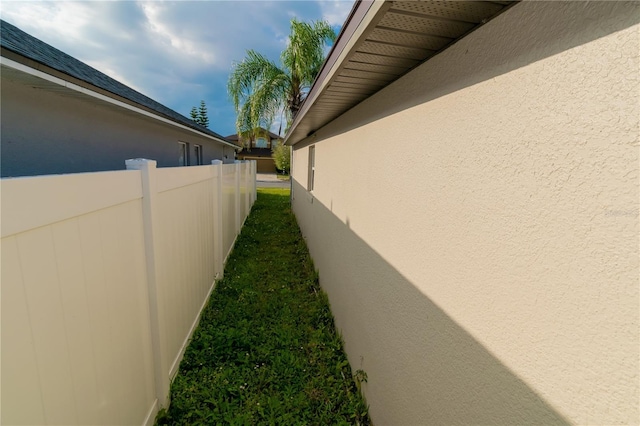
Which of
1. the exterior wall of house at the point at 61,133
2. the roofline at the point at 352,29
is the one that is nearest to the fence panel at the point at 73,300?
the roofline at the point at 352,29

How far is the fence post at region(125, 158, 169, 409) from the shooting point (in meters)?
2.26

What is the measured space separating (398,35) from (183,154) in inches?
484

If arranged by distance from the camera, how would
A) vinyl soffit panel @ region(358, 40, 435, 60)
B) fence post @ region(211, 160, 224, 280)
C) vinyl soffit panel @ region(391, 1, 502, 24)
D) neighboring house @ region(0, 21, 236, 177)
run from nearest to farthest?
vinyl soffit panel @ region(391, 1, 502, 24) → vinyl soffit panel @ region(358, 40, 435, 60) → neighboring house @ region(0, 21, 236, 177) → fence post @ region(211, 160, 224, 280)

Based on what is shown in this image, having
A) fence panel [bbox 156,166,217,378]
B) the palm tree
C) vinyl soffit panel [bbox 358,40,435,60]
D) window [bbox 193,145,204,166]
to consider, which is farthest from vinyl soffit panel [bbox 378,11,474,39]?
the palm tree

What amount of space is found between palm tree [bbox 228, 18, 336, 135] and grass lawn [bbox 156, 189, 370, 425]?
45.2ft

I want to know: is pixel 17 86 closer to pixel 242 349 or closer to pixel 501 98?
pixel 242 349

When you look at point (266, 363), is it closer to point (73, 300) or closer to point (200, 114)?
point (73, 300)

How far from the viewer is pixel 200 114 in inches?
2367

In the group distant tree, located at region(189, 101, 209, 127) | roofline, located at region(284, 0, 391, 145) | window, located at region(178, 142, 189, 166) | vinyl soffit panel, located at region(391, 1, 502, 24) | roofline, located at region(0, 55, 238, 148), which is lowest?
window, located at region(178, 142, 189, 166)

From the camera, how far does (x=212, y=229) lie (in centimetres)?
496

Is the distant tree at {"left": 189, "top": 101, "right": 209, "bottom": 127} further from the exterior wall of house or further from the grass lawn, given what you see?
the grass lawn

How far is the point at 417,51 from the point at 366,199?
1393mm

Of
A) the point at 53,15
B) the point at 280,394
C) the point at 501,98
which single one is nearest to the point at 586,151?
the point at 501,98

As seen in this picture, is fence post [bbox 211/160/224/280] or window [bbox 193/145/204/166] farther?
window [bbox 193/145/204/166]
